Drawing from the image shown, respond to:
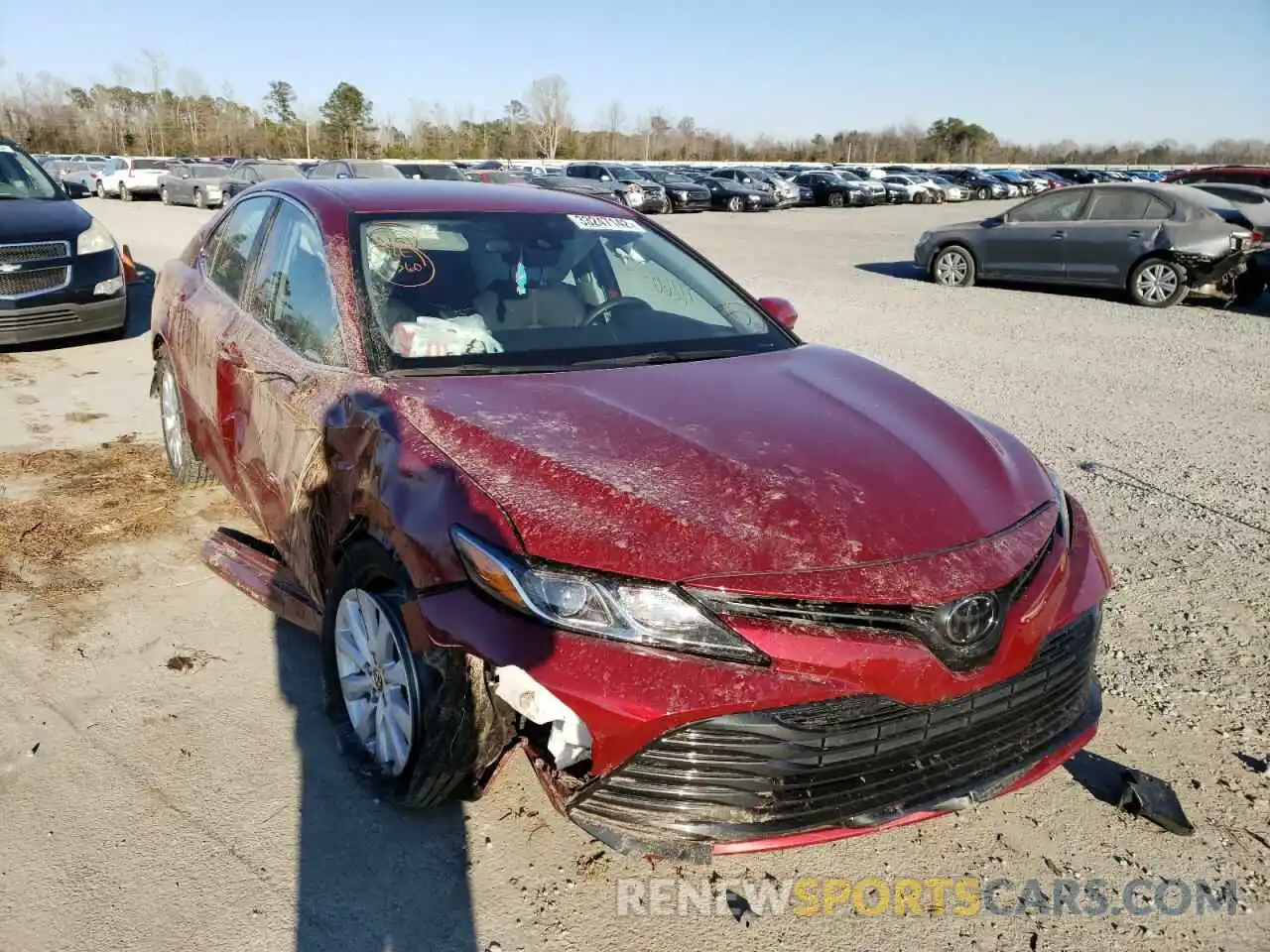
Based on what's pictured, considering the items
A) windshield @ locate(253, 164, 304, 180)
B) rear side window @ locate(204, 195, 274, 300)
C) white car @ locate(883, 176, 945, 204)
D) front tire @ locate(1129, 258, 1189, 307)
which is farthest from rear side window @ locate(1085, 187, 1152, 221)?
white car @ locate(883, 176, 945, 204)

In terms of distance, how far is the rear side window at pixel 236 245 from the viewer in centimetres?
398

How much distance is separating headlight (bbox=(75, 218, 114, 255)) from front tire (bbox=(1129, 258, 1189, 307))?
1222 centimetres

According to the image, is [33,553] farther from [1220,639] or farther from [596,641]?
[1220,639]

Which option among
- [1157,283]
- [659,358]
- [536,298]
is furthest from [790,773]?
[1157,283]

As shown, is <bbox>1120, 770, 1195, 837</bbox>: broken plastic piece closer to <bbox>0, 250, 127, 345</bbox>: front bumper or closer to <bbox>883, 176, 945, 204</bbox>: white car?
<bbox>0, 250, 127, 345</bbox>: front bumper

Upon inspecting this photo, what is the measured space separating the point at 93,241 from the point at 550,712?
27.8ft

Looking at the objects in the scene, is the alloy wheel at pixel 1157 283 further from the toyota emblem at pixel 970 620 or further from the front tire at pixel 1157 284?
the toyota emblem at pixel 970 620

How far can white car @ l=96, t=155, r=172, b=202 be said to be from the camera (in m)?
33.1

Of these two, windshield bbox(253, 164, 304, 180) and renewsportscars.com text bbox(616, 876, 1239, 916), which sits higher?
windshield bbox(253, 164, 304, 180)

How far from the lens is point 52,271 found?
27.0ft

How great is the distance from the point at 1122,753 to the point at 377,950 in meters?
2.32

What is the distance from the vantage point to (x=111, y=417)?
21.1 ft

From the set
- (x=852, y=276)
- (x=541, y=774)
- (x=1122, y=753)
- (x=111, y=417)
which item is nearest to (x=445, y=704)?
(x=541, y=774)

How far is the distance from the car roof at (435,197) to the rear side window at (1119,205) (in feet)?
36.1
